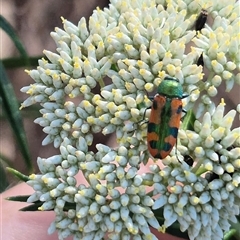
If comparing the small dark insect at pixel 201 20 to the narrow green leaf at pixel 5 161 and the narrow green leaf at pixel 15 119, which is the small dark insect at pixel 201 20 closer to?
the narrow green leaf at pixel 15 119

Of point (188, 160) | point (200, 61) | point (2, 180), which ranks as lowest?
point (2, 180)

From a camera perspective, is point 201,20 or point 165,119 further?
point 201,20

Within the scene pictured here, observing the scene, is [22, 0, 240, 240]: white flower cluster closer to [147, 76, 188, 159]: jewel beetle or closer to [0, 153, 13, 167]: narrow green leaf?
[147, 76, 188, 159]: jewel beetle

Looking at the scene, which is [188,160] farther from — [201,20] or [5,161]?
[5,161]

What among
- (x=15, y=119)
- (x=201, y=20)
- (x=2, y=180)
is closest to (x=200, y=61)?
(x=201, y=20)

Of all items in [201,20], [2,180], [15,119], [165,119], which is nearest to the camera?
[165,119]

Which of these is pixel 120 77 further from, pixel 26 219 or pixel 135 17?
pixel 26 219
